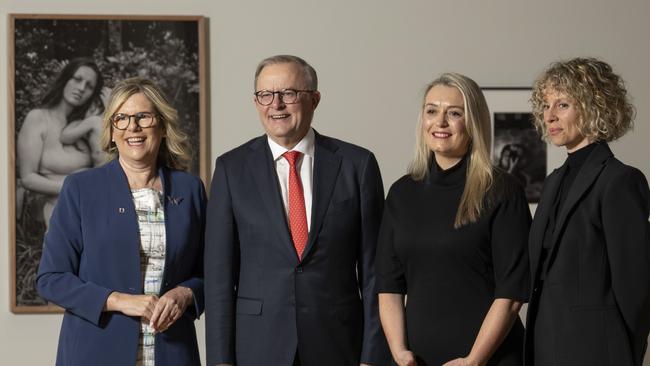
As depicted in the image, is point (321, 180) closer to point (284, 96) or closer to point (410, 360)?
point (284, 96)

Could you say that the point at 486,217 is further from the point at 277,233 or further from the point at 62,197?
the point at 62,197

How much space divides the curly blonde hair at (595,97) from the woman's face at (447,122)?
28 cm

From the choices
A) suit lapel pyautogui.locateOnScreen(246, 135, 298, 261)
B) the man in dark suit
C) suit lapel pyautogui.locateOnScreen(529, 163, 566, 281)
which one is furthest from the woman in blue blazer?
suit lapel pyautogui.locateOnScreen(529, 163, 566, 281)

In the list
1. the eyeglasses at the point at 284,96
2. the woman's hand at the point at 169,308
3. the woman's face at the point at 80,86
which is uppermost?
the woman's face at the point at 80,86

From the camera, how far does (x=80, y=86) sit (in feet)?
14.9

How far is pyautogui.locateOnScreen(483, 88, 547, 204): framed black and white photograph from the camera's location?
4762 mm

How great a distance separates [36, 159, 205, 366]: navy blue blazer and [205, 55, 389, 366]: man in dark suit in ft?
0.36

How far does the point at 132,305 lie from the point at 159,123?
0.59 meters

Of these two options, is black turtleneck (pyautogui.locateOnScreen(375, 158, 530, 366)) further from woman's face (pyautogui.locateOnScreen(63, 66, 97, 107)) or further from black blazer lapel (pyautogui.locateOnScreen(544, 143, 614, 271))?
woman's face (pyautogui.locateOnScreen(63, 66, 97, 107))

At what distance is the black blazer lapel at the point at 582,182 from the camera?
2521mm

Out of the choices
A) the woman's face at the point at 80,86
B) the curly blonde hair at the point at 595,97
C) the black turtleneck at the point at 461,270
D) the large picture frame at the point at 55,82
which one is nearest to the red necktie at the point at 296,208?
the black turtleneck at the point at 461,270

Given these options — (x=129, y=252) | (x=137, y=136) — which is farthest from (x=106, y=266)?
(x=137, y=136)

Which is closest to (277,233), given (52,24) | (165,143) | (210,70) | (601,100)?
(165,143)

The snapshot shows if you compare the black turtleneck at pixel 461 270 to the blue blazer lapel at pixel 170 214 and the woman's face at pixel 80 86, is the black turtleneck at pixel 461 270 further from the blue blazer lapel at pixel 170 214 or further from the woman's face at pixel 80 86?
the woman's face at pixel 80 86
